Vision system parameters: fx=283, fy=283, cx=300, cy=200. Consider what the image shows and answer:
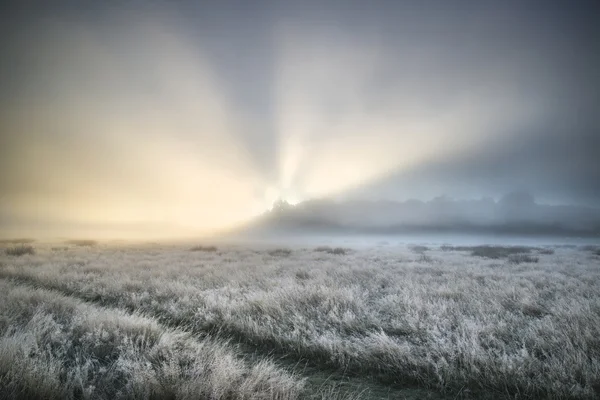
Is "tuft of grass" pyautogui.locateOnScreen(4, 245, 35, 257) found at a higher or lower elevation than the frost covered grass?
lower

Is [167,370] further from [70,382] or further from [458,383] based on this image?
[458,383]

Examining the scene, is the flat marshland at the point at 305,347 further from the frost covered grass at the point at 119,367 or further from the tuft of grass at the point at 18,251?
the tuft of grass at the point at 18,251

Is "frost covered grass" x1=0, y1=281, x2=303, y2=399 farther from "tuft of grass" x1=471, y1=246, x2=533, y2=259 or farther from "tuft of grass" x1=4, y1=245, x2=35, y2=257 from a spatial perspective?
"tuft of grass" x1=471, y1=246, x2=533, y2=259

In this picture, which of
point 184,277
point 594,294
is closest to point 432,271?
point 594,294

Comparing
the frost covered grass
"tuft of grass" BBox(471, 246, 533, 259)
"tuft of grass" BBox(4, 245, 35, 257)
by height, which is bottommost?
"tuft of grass" BBox(471, 246, 533, 259)

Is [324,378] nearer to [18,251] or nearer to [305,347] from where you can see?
[305,347]

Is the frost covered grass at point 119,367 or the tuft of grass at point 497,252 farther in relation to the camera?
the tuft of grass at point 497,252

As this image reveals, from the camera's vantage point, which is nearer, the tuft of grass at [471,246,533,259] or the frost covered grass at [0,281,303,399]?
the frost covered grass at [0,281,303,399]

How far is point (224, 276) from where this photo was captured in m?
13.5

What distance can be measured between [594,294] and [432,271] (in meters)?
6.37

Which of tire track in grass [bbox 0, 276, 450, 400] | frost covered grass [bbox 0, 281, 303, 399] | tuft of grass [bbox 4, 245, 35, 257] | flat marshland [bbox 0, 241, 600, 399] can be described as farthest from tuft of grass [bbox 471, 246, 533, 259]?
tuft of grass [bbox 4, 245, 35, 257]

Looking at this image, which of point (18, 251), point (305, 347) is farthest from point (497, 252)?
point (18, 251)

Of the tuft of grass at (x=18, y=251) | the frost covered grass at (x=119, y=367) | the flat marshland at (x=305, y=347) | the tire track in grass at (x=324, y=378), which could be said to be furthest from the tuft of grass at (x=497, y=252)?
the tuft of grass at (x=18, y=251)

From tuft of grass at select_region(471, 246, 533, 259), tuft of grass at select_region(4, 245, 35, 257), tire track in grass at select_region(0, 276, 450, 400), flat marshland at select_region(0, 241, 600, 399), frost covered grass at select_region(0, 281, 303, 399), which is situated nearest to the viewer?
frost covered grass at select_region(0, 281, 303, 399)
